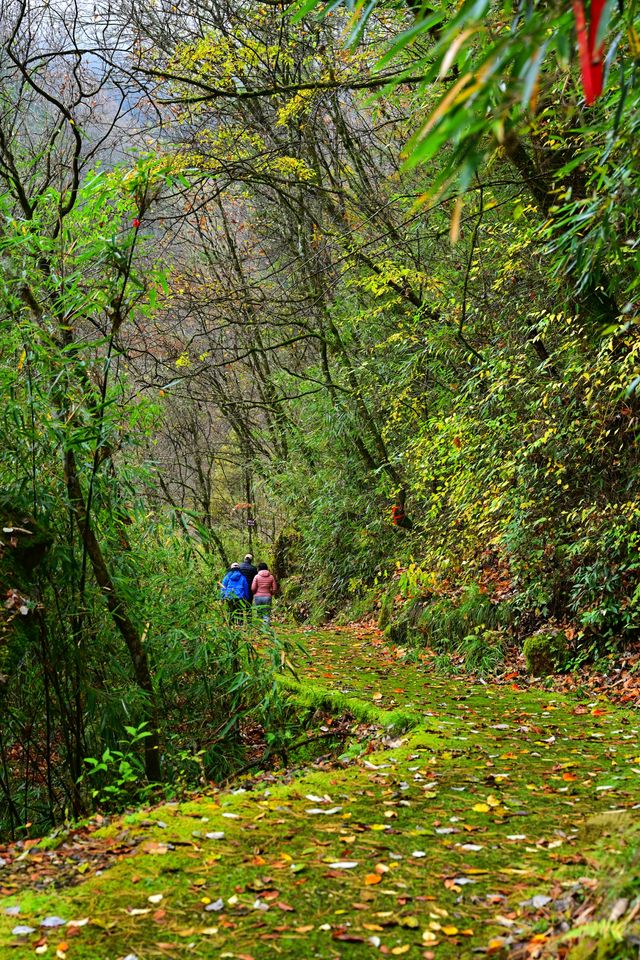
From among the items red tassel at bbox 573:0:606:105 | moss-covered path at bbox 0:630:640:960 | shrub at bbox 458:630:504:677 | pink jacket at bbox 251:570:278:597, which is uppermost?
red tassel at bbox 573:0:606:105

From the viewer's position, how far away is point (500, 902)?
2455 millimetres

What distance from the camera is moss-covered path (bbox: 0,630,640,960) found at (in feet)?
7.56

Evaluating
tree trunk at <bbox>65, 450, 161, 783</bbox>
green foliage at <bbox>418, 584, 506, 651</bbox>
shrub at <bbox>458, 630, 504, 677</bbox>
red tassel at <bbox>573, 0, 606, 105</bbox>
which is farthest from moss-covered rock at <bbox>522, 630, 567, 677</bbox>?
red tassel at <bbox>573, 0, 606, 105</bbox>

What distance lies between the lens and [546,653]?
24.6 feet

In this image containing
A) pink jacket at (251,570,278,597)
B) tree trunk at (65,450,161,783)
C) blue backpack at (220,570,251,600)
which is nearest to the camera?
tree trunk at (65,450,161,783)

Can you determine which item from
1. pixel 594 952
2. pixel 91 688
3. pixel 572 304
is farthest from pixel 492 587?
pixel 594 952

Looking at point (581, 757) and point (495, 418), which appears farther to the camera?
point (495, 418)

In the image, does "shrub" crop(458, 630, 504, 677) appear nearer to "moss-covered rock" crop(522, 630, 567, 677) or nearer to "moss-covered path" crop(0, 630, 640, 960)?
"moss-covered rock" crop(522, 630, 567, 677)

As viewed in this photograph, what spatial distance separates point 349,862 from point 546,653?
203 inches

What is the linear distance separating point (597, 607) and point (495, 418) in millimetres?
2917

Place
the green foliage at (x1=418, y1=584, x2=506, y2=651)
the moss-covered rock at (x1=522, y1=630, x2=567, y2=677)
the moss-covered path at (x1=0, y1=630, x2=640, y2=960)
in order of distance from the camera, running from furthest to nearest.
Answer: the green foliage at (x1=418, y1=584, x2=506, y2=651) < the moss-covered rock at (x1=522, y1=630, x2=567, y2=677) < the moss-covered path at (x1=0, y1=630, x2=640, y2=960)

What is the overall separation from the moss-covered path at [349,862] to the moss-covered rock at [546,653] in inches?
103

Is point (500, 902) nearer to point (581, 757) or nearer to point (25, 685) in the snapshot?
point (581, 757)

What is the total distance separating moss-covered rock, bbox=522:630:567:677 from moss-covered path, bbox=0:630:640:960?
2606 mm
